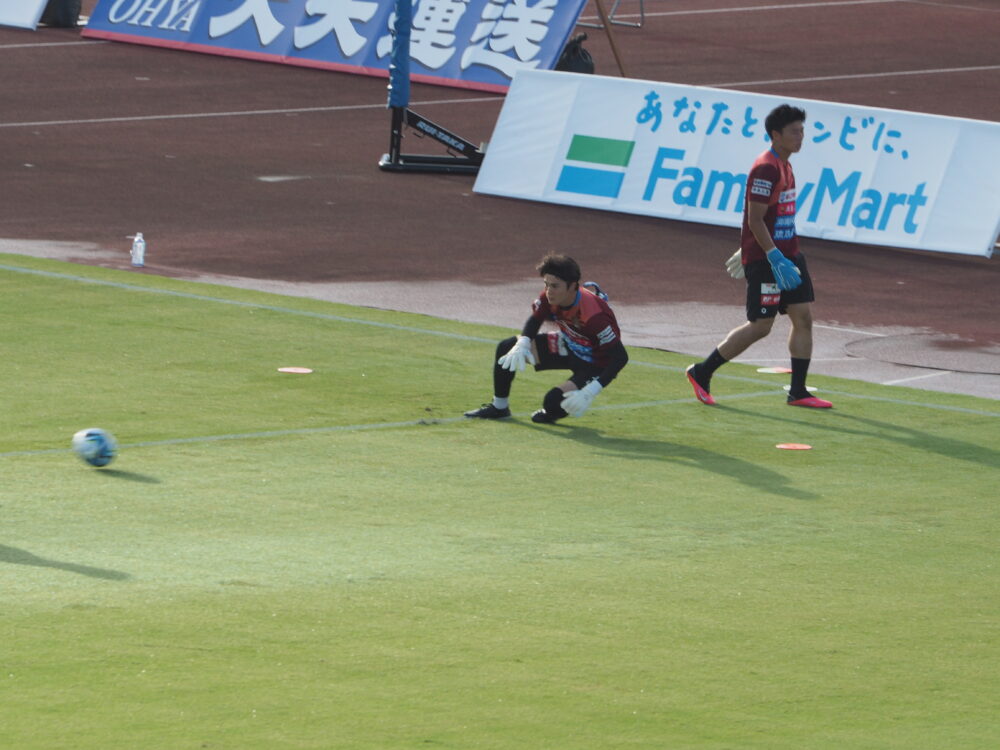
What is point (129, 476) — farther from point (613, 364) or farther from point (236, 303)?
point (236, 303)

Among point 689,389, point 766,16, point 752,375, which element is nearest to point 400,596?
point 689,389

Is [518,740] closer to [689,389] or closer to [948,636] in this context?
[948,636]

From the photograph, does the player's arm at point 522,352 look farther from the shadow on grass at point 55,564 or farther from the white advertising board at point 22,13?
the white advertising board at point 22,13

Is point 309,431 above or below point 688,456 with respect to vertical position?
below

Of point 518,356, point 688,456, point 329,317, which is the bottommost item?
point 329,317

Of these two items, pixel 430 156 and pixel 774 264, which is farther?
pixel 430 156

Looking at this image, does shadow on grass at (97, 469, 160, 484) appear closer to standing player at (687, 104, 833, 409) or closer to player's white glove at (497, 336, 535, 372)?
player's white glove at (497, 336, 535, 372)

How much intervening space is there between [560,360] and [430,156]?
12284 mm

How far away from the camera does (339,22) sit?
30391mm

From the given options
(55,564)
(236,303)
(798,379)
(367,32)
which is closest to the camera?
(55,564)

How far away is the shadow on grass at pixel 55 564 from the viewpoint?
767cm

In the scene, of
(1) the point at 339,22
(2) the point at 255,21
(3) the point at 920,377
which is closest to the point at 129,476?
(3) the point at 920,377

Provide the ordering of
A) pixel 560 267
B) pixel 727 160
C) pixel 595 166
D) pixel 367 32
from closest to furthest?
pixel 560 267 < pixel 727 160 < pixel 595 166 < pixel 367 32

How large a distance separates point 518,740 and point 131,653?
5.16 feet
